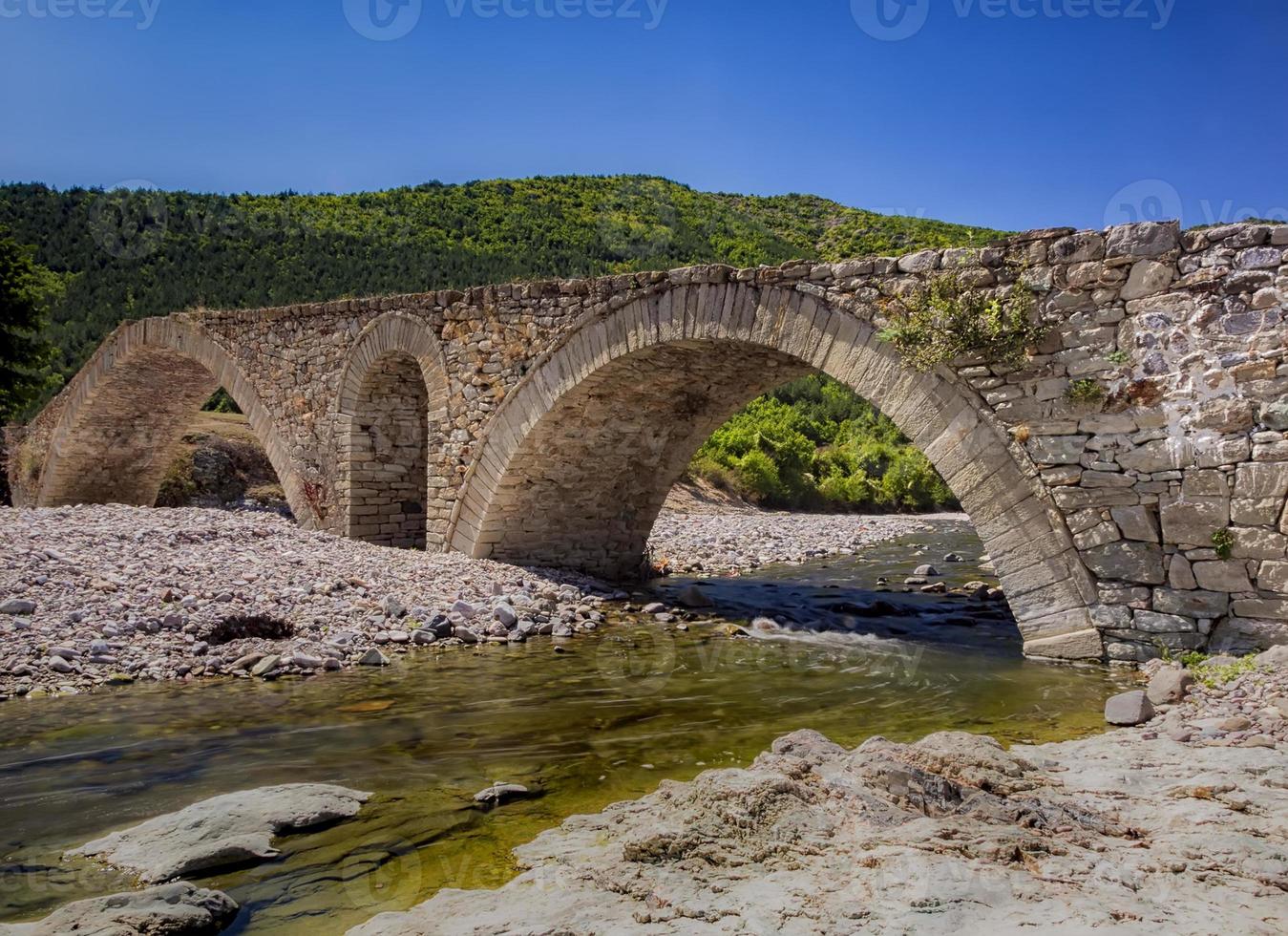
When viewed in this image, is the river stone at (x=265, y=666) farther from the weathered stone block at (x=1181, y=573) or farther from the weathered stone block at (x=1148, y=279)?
the weathered stone block at (x=1148, y=279)

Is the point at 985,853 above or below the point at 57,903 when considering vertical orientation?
above

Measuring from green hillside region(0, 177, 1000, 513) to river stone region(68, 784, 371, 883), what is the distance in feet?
78.7

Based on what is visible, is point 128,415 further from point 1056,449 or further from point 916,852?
point 916,852

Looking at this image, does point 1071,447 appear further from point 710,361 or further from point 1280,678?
point 710,361

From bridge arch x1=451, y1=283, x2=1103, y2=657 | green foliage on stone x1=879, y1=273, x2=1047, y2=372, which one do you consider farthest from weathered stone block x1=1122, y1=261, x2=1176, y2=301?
bridge arch x1=451, y1=283, x2=1103, y2=657

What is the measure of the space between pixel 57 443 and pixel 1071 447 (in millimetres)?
19194

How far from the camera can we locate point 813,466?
30.6 meters

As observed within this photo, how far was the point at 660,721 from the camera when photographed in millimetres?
5742

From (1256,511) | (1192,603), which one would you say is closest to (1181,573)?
(1192,603)

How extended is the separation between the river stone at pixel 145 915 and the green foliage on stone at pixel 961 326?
19.4 feet

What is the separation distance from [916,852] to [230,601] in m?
6.95

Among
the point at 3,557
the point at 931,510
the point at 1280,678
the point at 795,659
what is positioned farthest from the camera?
the point at 931,510

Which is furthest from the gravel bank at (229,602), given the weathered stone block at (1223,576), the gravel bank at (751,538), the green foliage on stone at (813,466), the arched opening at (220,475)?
the green foliage on stone at (813,466)

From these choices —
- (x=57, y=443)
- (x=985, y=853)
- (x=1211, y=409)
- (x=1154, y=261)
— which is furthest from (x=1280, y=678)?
(x=57, y=443)
